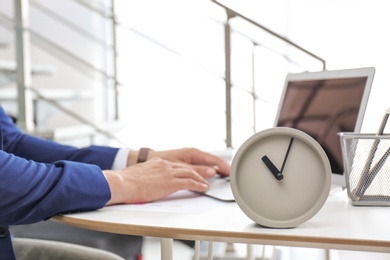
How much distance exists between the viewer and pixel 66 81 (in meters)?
3.76

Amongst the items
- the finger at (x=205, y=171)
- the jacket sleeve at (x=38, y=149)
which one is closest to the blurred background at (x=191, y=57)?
the jacket sleeve at (x=38, y=149)

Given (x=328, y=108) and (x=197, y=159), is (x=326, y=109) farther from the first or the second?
(x=197, y=159)

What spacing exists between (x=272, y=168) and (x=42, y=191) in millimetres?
339

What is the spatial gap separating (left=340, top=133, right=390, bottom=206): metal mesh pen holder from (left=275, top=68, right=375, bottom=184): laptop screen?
169mm

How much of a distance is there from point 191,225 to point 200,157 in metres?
0.42

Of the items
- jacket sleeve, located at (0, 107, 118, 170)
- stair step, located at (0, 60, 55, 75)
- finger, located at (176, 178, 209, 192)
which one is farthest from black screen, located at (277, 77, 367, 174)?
stair step, located at (0, 60, 55, 75)

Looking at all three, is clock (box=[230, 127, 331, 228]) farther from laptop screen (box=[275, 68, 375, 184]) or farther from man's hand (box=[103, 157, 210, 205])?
laptop screen (box=[275, 68, 375, 184])

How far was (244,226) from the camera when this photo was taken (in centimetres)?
68

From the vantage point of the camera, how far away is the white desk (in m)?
0.62

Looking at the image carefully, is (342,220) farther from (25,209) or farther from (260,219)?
(25,209)

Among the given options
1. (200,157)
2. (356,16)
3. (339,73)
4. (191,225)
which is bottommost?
(191,225)

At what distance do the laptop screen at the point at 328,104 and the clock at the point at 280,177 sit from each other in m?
0.33

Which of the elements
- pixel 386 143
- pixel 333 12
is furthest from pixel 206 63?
pixel 386 143

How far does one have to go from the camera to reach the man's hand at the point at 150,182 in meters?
0.84
